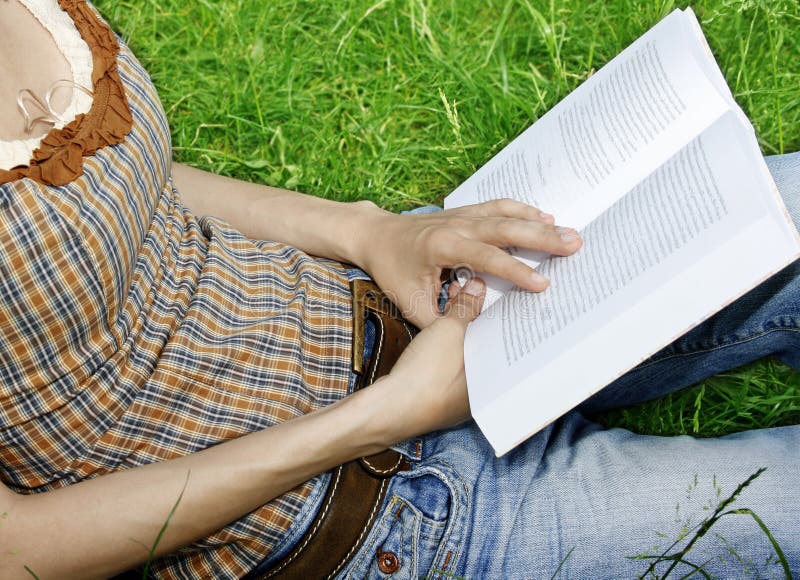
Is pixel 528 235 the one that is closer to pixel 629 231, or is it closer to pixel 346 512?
pixel 629 231

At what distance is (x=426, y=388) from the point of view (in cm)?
121

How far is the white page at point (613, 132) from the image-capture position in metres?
1.21

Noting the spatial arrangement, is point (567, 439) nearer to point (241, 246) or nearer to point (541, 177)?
point (541, 177)

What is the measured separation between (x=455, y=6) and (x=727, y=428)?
135cm

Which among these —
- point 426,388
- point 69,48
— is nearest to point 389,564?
point 426,388

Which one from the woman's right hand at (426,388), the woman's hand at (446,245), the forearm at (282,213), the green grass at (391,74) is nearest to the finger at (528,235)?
the woman's hand at (446,245)

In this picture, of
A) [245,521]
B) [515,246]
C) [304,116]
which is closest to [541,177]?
[515,246]

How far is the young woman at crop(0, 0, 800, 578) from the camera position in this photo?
1.06m

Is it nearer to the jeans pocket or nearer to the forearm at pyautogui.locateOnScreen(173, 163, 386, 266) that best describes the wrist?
the forearm at pyautogui.locateOnScreen(173, 163, 386, 266)

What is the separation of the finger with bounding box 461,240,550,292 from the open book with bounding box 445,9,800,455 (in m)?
0.02

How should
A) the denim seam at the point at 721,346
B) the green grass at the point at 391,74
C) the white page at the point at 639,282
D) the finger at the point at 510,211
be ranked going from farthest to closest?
the green grass at the point at 391,74 → the denim seam at the point at 721,346 → the finger at the point at 510,211 → the white page at the point at 639,282

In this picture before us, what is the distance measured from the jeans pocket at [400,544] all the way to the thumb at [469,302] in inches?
12.2

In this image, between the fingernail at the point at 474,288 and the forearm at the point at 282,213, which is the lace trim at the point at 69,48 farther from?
the fingernail at the point at 474,288

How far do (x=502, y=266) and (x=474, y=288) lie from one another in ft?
0.40
